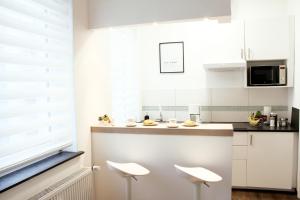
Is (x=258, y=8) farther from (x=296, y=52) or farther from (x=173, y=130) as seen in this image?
(x=173, y=130)

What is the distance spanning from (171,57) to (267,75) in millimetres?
1478

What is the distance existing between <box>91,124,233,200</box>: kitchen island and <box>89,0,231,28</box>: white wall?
41.8 inches

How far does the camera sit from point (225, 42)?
147 inches

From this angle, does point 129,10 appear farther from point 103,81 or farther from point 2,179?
point 2,179

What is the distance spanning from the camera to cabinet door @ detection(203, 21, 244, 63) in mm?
3707

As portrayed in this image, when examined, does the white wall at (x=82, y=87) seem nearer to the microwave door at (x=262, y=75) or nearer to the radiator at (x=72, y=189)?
the radiator at (x=72, y=189)

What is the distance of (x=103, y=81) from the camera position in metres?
3.02

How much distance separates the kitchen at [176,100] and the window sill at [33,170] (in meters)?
0.02

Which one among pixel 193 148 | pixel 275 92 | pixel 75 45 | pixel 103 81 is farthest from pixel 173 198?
pixel 275 92

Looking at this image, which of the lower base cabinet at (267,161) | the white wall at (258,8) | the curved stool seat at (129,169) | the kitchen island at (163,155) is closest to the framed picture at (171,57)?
the white wall at (258,8)

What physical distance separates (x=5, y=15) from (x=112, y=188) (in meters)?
1.91

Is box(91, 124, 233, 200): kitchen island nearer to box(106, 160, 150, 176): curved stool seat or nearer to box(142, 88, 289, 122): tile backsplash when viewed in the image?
box(106, 160, 150, 176): curved stool seat

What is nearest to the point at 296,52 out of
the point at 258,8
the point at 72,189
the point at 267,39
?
the point at 267,39

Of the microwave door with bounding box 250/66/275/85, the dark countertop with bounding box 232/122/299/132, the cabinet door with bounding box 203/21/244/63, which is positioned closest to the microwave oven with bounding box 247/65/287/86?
the microwave door with bounding box 250/66/275/85
